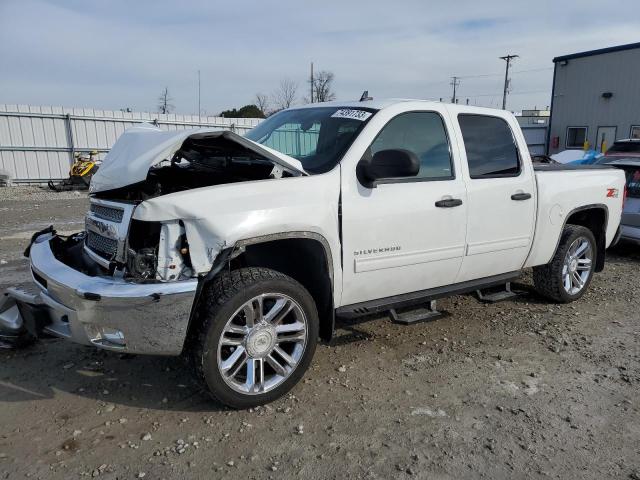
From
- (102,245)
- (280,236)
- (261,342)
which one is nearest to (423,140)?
(280,236)

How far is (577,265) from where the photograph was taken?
5.46m

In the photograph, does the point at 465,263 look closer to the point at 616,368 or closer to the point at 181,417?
the point at 616,368

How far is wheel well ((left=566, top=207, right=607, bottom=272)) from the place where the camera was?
5.55 meters

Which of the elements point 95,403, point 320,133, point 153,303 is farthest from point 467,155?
point 95,403

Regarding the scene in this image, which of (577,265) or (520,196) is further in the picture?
(577,265)

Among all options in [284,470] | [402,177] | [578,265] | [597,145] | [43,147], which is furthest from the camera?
[597,145]

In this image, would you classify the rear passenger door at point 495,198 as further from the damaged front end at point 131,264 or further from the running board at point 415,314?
the damaged front end at point 131,264

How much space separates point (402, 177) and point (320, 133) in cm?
76

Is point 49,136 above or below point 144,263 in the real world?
above

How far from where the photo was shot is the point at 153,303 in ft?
9.25

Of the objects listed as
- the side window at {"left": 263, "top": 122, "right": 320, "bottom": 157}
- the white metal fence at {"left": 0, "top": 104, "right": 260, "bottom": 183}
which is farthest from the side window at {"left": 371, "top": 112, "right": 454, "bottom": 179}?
the white metal fence at {"left": 0, "top": 104, "right": 260, "bottom": 183}

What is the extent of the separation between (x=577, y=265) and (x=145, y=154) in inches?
179

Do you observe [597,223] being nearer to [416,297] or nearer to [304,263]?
[416,297]

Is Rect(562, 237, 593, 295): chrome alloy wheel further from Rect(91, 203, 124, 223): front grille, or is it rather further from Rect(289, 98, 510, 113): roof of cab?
Rect(91, 203, 124, 223): front grille
